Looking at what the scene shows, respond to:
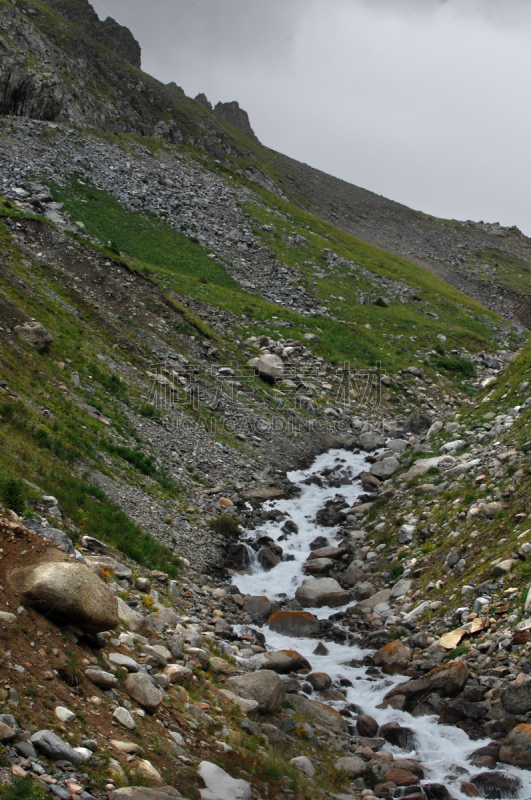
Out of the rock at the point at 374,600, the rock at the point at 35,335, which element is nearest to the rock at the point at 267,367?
the rock at the point at 35,335

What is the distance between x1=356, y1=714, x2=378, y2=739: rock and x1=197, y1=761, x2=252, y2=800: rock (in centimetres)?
407

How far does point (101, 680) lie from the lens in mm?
7164

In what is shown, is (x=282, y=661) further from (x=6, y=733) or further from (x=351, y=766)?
(x=6, y=733)

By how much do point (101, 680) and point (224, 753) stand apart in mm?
2302

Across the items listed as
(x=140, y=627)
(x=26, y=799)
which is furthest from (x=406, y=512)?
(x=26, y=799)

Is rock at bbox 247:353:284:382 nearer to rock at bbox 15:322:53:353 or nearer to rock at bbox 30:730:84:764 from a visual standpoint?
rock at bbox 15:322:53:353

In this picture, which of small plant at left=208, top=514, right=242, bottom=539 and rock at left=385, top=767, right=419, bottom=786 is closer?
rock at left=385, top=767, right=419, bottom=786

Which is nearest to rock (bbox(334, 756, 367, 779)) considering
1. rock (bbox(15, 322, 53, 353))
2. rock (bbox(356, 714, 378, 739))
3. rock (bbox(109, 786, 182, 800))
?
rock (bbox(356, 714, 378, 739))

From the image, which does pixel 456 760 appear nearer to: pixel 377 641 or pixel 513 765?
pixel 513 765

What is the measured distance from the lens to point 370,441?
28.9 m

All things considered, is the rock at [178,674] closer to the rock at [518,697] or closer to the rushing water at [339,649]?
the rushing water at [339,649]

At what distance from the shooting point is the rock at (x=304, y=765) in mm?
8578

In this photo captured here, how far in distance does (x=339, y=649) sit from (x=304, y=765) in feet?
17.1

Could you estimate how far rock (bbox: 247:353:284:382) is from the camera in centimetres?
3212
